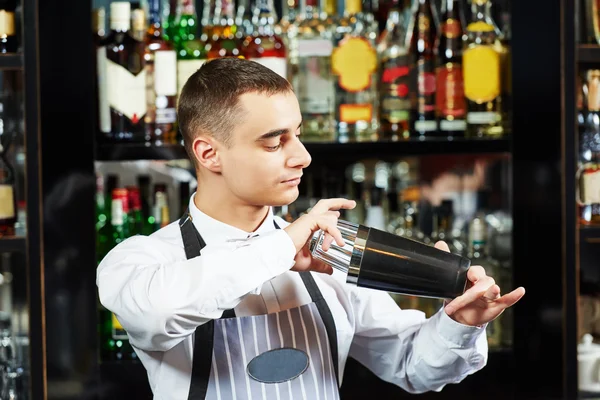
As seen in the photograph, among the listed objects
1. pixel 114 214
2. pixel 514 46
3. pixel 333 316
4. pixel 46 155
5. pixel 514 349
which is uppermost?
pixel 514 46

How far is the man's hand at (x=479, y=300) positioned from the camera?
117 centimetres

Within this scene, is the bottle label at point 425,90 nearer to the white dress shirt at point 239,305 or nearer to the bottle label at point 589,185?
the bottle label at point 589,185

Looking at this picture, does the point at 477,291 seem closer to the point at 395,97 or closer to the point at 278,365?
the point at 278,365

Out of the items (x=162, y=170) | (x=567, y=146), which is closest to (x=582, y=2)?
(x=567, y=146)

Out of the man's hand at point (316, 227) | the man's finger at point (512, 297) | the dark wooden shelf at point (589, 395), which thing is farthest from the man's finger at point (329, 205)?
the dark wooden shelf at point (589, 395)

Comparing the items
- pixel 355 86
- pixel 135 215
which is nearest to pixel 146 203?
pixel 135 215

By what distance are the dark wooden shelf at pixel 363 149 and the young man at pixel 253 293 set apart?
574 millimetres

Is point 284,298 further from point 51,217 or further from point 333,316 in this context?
point 51,217

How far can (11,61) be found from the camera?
6.15 feet

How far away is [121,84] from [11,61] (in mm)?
240

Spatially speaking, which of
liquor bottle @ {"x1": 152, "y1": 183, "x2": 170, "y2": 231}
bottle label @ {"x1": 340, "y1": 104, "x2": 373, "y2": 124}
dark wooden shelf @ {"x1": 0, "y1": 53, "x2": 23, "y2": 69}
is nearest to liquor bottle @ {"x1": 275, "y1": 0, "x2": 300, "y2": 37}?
bottle label @ {"x1": 340, "y1": 104, "x2": 373, "y2": 124}

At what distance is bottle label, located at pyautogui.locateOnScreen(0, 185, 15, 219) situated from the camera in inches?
77.0

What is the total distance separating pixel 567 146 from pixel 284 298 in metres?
0.92

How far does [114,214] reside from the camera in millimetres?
2004
